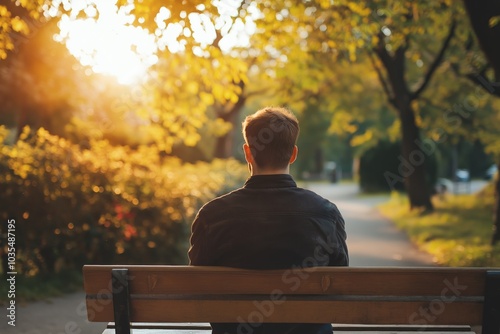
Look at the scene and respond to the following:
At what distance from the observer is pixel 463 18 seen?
14.1 meters

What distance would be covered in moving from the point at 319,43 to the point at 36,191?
6.03 meters

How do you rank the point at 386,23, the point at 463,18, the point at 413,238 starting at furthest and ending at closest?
the point at 413,238 < the point at 463,18 < the point at 386,23

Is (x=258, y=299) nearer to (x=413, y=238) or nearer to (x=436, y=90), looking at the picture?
(x=413, y=238)

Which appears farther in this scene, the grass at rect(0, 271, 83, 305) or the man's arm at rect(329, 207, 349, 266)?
the grass at rect(0, 271, 83, 305)

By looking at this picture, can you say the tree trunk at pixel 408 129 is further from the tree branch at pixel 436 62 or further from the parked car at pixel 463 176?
the parked car at pixel 463 176

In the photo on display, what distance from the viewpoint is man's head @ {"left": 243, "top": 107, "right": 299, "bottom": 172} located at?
3.34 m

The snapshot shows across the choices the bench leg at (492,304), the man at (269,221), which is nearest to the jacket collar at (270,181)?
the man at (269,221)

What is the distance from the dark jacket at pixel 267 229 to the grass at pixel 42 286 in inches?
201

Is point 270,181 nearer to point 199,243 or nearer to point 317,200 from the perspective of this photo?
point 317,200

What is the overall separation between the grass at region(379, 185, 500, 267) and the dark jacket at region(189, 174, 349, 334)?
315 inches

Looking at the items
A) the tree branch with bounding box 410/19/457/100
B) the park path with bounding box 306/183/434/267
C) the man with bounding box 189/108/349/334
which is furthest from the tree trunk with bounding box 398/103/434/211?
the man with bounding box 189/108/349/334

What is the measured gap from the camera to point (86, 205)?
31.5ft

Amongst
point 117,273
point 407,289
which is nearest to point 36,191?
point 117,273

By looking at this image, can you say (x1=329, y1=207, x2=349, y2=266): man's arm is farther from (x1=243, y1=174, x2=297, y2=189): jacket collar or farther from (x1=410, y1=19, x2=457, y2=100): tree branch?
(x1=410, y1=19, x2=457, y2=100): tree branch
